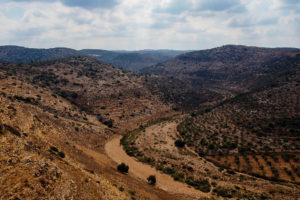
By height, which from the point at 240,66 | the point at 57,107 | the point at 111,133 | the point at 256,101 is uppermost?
the point at 240,66

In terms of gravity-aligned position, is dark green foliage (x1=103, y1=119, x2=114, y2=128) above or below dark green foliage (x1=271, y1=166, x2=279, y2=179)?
below

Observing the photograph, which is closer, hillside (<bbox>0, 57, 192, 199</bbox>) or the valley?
hillside (<bbox>0, 57, 192, 199</bbox>)

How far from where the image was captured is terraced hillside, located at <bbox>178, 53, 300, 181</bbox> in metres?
34.0

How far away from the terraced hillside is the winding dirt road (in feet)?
37.1

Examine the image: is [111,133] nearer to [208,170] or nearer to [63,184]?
[208,170]

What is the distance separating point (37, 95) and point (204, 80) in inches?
5694

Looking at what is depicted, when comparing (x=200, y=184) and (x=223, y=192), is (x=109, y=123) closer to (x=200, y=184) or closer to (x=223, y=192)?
(x=200, y=184)

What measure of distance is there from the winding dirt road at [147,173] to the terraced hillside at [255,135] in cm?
1131

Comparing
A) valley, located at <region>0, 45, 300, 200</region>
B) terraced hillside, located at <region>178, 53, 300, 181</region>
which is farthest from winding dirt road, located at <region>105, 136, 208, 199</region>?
terraced hillside, located at <region>178, 53, 300, 181</region>

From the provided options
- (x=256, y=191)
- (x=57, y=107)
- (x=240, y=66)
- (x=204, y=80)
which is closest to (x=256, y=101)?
(x=256, y=191)

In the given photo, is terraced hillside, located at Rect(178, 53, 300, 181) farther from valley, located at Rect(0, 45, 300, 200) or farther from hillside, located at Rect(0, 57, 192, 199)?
hillside, located at Rect(0, 57, 192, 199)

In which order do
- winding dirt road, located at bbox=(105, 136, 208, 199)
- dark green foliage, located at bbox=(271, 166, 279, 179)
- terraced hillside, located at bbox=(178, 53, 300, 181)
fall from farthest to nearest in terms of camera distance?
1. terraced hillside, located at bbox=(178, 53, 300, 181)
2. dark green foliage, located at bbox=(271, 166, 279, 179)
3. winding dirt road, located at bbox=(105, 136, 208, 199)

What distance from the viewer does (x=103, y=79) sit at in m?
100

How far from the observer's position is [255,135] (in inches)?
1761
